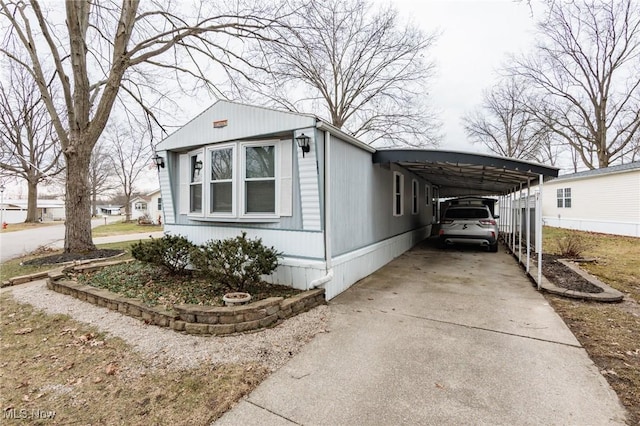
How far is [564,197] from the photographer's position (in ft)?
59.9

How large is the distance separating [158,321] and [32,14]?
35.2ft

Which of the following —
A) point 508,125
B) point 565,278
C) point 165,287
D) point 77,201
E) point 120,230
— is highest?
point 508,125

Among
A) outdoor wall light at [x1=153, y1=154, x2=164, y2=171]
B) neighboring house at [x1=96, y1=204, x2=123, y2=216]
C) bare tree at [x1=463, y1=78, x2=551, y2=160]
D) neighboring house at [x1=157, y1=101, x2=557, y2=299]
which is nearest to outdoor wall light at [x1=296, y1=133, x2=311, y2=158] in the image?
neighboring house at [x1=157, y1=101, x2=557, y2=299]

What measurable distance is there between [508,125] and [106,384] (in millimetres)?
30658

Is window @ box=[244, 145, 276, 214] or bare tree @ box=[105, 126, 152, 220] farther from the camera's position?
bare tree @ box=[105, 126, 152, 220]

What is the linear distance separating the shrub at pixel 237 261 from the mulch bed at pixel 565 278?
535 centimetres

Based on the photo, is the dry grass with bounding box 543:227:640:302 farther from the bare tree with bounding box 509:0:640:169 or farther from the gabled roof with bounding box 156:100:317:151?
the bare tree with bounding box 509:0:640:169

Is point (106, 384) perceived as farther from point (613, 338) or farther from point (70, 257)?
point (70, 257)

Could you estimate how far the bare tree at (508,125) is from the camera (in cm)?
2366

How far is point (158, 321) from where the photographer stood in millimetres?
3891

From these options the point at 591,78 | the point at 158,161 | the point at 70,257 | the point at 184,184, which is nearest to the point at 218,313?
the point at 184,184

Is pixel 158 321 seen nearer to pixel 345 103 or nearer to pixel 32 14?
pixel 32 14

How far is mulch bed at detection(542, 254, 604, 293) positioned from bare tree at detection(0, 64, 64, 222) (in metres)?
22.3

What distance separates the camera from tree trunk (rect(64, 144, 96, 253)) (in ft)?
27.8
